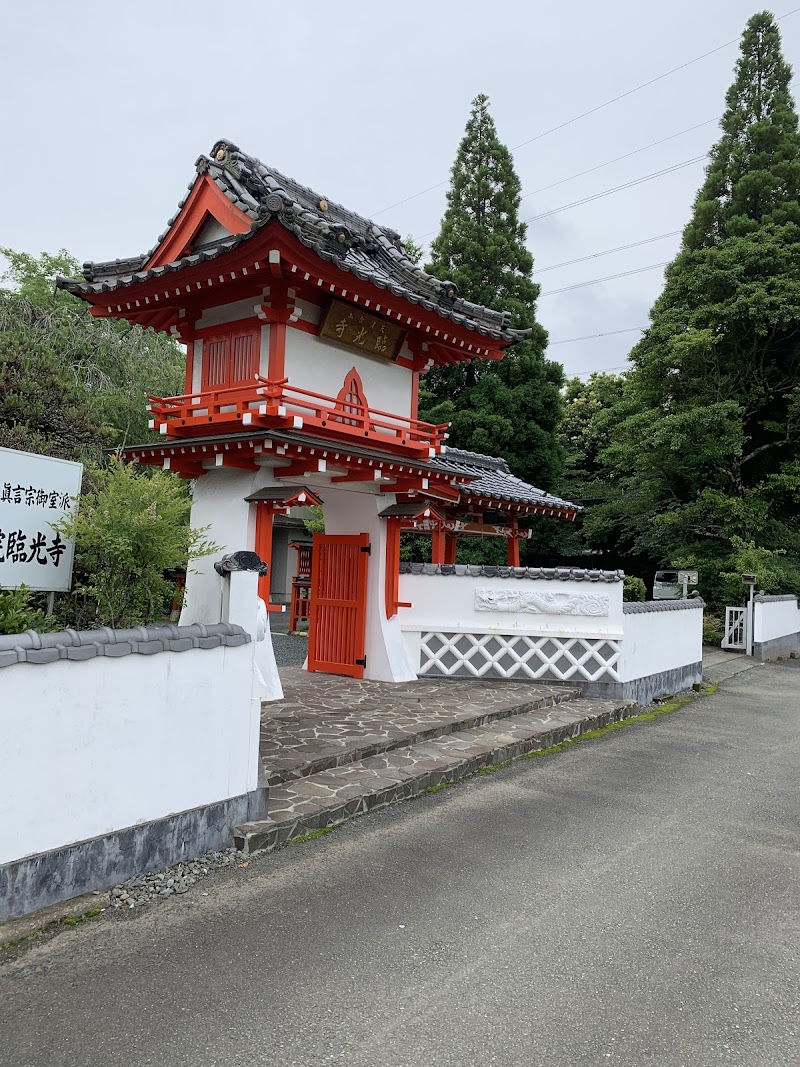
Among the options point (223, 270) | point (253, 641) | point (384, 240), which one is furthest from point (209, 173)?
point (253, 641)

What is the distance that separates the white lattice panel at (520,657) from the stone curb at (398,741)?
0.66 m

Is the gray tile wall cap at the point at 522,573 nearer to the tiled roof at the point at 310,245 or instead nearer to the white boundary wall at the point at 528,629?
the white boundary wall at the point at 528,629

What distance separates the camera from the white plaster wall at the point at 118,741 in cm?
396

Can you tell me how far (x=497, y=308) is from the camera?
24.1m

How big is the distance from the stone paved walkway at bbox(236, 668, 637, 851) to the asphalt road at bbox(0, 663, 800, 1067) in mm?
309

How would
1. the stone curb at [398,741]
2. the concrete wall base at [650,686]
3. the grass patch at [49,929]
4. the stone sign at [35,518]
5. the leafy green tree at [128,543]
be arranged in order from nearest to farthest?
the grass patch at [49,929]
the stone sign at [35,518]
the leafy green tree at [128,543]
the stone curb at [398,741]
the concrete wall base at [650,686]

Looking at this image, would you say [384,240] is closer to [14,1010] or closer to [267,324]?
[267,324]

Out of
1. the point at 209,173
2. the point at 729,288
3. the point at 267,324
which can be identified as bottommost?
the point at 267,324

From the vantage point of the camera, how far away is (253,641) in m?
5.49

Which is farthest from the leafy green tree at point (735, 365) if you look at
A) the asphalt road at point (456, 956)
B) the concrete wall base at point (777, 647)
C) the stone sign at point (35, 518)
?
the stone sign at point (35, 518)

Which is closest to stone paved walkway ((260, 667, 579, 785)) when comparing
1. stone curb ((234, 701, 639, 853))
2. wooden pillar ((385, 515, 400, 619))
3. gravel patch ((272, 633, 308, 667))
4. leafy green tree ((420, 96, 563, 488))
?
stone curb ((234, 701, 639, 853))

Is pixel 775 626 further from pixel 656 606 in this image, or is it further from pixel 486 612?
pixel 486 612

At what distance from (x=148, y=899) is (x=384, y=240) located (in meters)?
11.2

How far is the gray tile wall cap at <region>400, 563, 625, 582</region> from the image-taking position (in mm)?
11219
